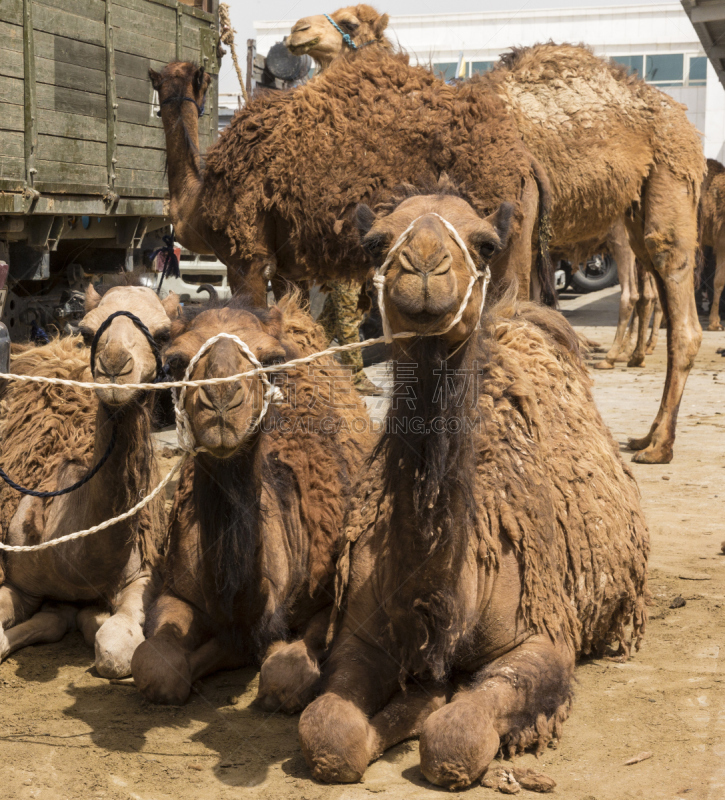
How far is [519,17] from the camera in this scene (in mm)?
37375

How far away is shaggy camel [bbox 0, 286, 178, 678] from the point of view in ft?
12.0

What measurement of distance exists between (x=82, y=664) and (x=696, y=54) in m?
34.9

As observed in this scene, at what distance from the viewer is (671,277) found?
756cm

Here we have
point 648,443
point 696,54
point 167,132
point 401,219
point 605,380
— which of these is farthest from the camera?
point 696,54

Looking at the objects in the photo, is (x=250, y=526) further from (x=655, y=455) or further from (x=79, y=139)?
(x=79, y=139)

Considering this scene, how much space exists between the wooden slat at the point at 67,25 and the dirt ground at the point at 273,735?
5.46 metres

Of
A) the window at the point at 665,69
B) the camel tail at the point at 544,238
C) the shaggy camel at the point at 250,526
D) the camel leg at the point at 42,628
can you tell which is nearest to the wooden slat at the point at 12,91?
the camel tail at the point at 544,238

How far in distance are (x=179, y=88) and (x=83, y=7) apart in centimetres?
269

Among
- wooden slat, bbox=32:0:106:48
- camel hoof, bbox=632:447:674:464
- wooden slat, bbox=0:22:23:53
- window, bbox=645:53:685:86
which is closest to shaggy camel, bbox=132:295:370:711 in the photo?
camel hoof, bbox=632:447:674:464

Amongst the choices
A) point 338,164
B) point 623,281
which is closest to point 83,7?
point 338,164

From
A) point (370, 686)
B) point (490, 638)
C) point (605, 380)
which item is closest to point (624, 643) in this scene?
point (490, 638)

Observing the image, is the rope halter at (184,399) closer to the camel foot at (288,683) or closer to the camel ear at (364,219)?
the camel ear at (364,219)

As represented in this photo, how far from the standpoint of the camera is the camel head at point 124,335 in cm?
337

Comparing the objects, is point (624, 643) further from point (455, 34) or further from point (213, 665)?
point (455, 34)
